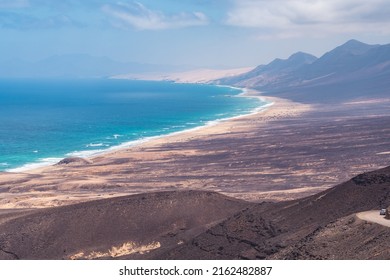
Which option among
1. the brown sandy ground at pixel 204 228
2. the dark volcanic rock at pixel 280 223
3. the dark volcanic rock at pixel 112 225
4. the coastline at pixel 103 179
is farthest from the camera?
the coastline at pixel 103 179

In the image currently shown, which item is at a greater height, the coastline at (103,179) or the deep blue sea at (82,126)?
the deep blue sea at (82,126)

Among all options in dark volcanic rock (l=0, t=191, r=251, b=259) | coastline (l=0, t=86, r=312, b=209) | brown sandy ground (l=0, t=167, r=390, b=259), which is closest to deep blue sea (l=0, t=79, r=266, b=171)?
coastline (l=0, t=86, r=312, b=209)

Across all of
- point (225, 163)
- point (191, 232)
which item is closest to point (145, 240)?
point (191, 232)

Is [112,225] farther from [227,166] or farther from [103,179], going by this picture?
[227,166]

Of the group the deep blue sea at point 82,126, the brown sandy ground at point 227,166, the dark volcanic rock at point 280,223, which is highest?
the deep blue sea at point 82,126

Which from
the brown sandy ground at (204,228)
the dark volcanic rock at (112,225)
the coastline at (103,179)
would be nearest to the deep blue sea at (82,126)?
the coastline at (103,179)

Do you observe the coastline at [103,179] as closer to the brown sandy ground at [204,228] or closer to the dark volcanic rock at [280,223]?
the brown sandy ground at [204,228]

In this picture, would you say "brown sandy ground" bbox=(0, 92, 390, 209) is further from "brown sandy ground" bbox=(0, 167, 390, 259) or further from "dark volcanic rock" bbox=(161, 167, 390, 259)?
"dark volcanic rock" bbox=(161, 167, 390, 259)

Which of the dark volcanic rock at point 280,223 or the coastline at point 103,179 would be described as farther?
the coastline at point 103,179

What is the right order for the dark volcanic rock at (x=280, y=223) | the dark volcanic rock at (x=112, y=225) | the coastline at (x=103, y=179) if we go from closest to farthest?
the dark volcanic rock at (x=280, y=223)
the dark volcanic rock at (x=112, y=225)
the coastline at (x=103, y=179)
